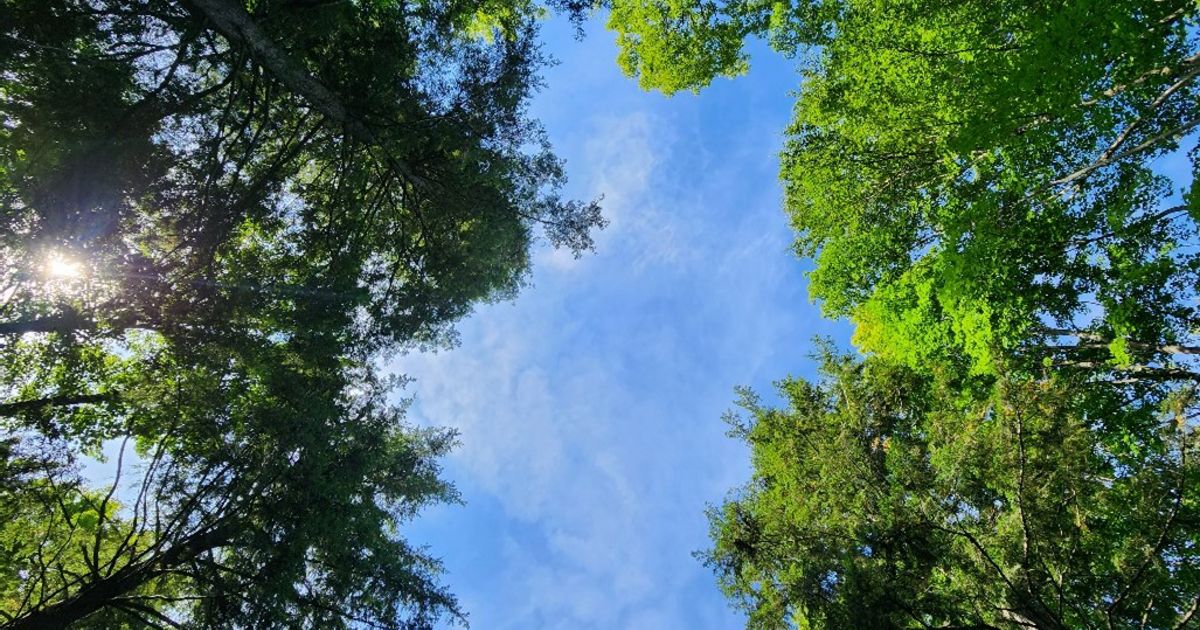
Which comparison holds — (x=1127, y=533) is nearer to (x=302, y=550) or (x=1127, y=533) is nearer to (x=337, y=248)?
(x=302, y=550)

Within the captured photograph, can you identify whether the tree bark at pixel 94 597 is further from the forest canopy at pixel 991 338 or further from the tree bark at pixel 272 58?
the forest canopy at pixel 991 338

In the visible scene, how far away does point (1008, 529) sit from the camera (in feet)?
22.5

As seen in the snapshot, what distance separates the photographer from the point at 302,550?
29.3 ft

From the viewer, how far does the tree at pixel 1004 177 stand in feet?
23.6

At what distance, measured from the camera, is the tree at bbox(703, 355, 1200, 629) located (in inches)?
259

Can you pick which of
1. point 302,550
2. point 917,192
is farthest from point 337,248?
point 917,192

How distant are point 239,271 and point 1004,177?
46.2ft

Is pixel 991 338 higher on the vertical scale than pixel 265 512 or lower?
higher

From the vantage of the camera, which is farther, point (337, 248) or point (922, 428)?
point (337, 248)

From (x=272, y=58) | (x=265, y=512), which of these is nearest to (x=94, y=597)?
(x=265, y=512)

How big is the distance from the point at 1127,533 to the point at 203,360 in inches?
599

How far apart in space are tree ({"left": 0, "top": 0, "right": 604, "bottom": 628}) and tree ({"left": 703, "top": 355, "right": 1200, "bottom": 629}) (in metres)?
7.05

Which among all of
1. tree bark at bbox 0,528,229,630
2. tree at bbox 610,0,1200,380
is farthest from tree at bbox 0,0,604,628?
tree at bbox 610,0,1200,380

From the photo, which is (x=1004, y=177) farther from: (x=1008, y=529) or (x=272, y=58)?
(x=272, y=58)
